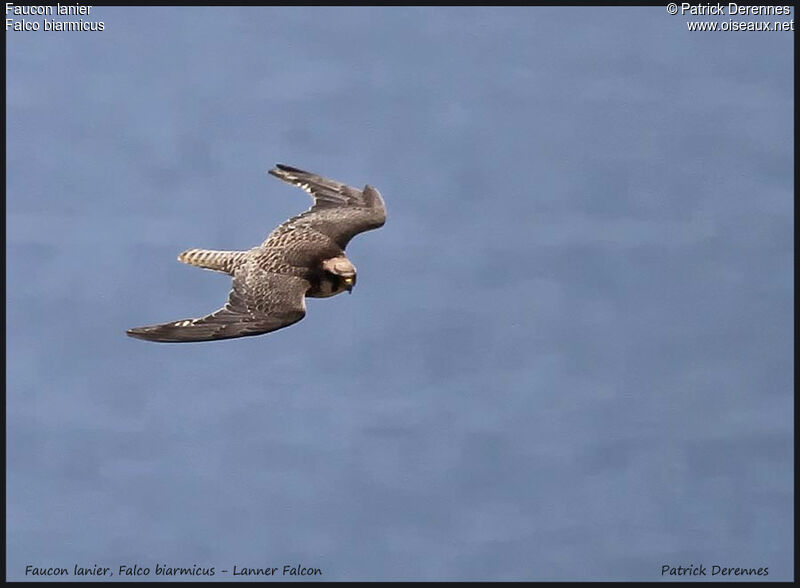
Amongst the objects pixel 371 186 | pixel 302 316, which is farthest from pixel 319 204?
pixel 302 316

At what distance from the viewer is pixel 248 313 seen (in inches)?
1099

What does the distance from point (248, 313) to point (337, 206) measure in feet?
11.0

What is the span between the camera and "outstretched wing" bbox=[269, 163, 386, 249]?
3002 cm

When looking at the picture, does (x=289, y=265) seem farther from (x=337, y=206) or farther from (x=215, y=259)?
(x=337, y=206)

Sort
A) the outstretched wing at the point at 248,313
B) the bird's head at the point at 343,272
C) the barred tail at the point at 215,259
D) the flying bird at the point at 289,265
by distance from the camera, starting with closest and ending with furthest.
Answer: the outstretched wing at the point at 248,313 < the flying bird at the point at 289,265 < the bird's head at the point at 343,272 < the barred tail at the point at 215,259

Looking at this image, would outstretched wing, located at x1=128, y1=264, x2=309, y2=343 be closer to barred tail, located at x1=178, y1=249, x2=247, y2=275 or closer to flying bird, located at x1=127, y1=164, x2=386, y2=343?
flying bird, located at x1=127, y1=164, x2=386, y2=343

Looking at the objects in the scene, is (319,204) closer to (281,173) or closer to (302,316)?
(281,173)

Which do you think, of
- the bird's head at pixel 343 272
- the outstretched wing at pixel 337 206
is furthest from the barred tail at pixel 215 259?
the bird's head at pixel 343 272

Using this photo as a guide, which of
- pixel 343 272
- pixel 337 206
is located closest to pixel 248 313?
pixel 343 272

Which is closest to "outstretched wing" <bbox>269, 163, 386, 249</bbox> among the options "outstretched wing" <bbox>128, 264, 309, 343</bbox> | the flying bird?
the flying bird

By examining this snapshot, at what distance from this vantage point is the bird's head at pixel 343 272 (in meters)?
28.7

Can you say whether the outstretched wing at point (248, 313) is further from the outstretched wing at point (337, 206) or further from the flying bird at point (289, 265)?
the outstretched wing at point (337, 206)

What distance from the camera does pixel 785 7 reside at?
4659 cm

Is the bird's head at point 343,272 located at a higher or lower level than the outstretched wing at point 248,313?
higher
